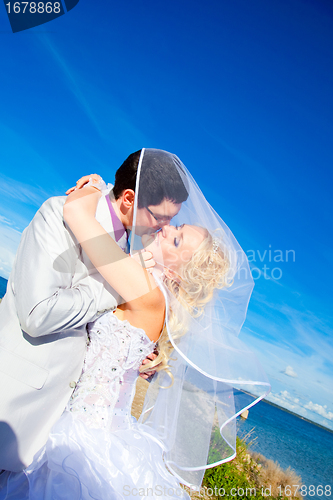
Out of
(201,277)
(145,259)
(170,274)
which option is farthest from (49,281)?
(201,277)

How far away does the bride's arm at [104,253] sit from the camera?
2229mm

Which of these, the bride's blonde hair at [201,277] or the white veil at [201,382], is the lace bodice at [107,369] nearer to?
the white veil at [201,382]

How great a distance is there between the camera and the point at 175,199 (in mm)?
2756

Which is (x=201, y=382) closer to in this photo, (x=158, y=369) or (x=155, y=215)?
(x=158, y=369)

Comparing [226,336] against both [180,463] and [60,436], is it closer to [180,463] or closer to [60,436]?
[180,463]

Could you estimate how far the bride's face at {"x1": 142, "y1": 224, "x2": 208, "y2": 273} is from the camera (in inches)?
113

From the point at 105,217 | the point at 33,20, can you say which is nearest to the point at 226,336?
the point at 105,217

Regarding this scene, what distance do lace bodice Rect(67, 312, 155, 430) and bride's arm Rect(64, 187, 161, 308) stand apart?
1.23 ft

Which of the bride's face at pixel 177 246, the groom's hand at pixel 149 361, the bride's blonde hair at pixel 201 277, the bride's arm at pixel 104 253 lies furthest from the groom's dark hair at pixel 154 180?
the groom's hand at pixel 149 361

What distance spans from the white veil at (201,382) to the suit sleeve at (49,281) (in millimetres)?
593

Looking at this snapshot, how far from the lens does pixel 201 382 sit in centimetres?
292

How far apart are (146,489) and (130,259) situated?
5.69 ft

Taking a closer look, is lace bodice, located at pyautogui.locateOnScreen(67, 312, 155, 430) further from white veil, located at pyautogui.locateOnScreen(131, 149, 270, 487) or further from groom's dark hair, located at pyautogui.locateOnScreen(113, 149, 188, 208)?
groom's dark hair, located at pyautogui.locateOnScreen(113, 149, 188, 208)

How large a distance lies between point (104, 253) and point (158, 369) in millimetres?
1576
